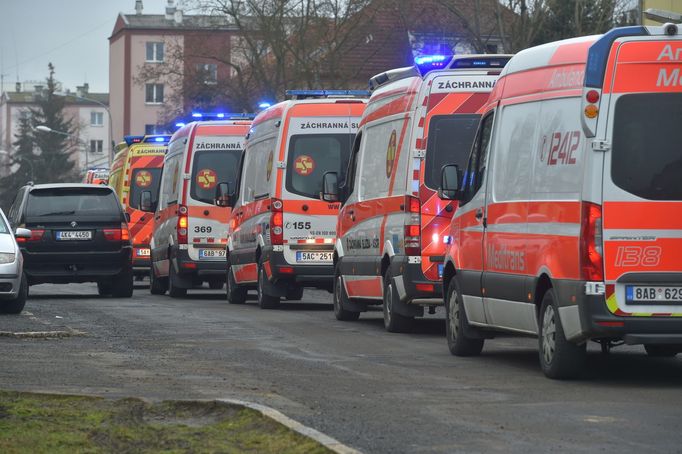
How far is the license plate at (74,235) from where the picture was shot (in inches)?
988

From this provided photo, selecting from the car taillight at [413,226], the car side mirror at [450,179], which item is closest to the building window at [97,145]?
the car taillight at [413,226]

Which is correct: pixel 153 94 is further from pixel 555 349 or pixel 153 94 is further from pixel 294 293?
pixel 555 349

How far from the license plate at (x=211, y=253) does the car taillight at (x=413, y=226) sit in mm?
10841

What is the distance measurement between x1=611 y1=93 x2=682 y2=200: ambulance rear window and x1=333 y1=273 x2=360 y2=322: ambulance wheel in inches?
331

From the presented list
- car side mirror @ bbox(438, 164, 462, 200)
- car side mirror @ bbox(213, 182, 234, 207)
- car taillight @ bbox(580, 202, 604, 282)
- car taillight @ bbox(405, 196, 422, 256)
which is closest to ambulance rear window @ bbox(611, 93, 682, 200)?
car taillight @ bbox(580, 202, 604, 282)

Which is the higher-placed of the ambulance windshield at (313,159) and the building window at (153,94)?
the building window at (153,94)

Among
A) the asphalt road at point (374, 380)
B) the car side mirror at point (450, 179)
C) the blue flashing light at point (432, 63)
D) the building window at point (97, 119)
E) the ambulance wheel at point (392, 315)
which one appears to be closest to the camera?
the asphalt road at point (374, 380)

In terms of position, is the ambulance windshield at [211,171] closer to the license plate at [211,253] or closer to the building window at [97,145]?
the license plate at [211,253]

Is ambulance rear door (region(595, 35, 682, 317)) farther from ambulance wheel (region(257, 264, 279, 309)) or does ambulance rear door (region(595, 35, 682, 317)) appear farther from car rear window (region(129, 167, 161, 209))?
car rear window (region(129, 167, 161, 209))

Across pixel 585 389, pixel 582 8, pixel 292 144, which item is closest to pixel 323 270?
pixel 292 144

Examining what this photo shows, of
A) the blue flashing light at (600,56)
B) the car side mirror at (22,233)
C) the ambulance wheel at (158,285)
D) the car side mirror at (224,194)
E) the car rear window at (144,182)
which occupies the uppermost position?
the blue flashing light at (600,56)

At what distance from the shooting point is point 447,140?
1584 centimetres

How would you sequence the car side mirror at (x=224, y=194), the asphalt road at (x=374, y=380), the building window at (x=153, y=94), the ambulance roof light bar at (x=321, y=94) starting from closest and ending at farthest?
the asphalt road at (x=374, y=380)
the ambulance roof light bar at (x=321, y=94)
the car side mirror at (x=224, y=194)
the building window at (x=153, y=94)

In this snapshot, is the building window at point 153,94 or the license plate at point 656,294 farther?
the building window at point 153,94
